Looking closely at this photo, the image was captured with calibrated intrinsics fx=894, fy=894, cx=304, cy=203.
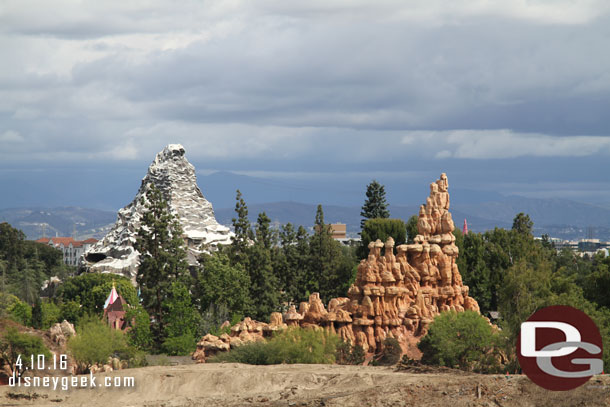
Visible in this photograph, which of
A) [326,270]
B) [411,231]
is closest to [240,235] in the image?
[326,270]

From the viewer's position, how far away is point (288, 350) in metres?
45.6

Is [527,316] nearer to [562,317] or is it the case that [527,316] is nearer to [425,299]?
[562,317]

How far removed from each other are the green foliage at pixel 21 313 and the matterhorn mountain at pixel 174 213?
2917cm

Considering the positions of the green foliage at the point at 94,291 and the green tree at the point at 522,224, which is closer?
the green foliage at the point at 94,291

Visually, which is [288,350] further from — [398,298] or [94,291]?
[94,291]

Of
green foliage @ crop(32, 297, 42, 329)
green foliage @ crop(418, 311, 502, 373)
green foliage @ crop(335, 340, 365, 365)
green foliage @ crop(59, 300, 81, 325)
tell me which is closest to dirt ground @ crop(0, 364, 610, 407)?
green foliage @ crop(418, 311, 502, 373)

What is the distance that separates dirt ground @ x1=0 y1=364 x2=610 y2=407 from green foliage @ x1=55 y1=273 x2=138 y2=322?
135 feet

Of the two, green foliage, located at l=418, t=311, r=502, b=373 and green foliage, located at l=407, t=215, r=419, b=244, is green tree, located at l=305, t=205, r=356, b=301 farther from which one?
green foliage, located at l=418, t=311, r=502, b=373

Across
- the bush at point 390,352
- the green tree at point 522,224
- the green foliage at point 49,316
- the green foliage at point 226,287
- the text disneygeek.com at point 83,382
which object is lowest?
the text disneygeek.com at point 83,382

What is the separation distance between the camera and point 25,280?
360ft

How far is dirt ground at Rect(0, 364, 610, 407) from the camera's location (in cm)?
3247
